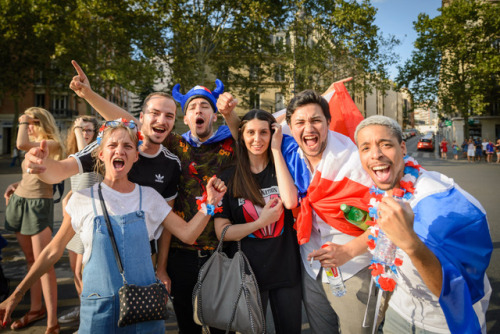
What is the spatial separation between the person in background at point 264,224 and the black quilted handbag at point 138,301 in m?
0.60

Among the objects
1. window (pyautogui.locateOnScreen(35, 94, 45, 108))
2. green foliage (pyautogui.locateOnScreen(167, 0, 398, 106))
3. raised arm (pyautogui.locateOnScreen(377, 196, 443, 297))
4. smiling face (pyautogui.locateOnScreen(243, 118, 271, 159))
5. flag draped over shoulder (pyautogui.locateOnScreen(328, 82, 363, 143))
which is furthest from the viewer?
window (pyautogui.locateOnScreen(35, 94, 45, 108))

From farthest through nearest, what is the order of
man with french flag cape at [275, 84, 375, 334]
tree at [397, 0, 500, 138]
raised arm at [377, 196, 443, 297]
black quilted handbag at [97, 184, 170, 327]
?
tree at [397, 0, 500, 138] → man with french flag cape at [275, 84, 375, 334] → black quilted handbag at [97, 184, 170, 327] → raised arm at [377, 196, 443, 297]

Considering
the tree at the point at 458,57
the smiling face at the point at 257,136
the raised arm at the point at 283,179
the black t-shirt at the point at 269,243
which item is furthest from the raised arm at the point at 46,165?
the tree at the point at 458,57

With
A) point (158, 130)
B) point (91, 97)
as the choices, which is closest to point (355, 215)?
point (158, 130)

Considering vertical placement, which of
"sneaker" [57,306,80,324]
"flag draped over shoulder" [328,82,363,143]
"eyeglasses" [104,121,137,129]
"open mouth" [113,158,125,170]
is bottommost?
"sneaker" [57,306,80,324]

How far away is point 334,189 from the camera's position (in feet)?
7.30

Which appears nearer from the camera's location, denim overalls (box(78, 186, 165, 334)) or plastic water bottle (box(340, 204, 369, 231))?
denim overalls (box(78, 186, 165, 334))

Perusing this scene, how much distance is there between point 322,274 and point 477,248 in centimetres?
101

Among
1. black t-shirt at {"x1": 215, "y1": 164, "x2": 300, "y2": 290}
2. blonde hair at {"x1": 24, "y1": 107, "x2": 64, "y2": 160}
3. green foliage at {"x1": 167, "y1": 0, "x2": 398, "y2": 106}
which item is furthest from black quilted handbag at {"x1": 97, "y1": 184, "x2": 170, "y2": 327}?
green foliage at {"x1": 167, "y1": 0, "x2": 398, "y2": 106}

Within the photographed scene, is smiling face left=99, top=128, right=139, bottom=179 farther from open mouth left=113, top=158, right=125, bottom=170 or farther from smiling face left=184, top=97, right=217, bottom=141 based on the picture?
smiling face left=184, top=97, right=217, bottom=141

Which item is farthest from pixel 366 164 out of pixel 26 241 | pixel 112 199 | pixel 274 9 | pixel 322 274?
pixel 274 9

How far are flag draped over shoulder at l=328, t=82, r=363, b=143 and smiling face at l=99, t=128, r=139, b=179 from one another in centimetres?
161

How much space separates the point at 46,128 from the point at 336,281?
→ 10.9ft

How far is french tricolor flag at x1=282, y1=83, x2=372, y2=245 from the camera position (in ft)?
7.17
